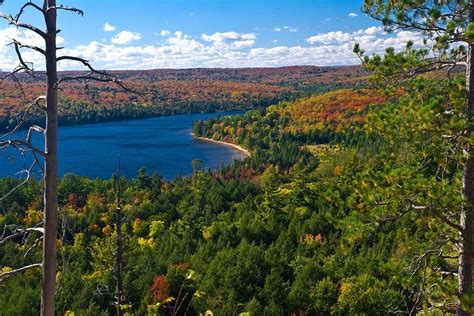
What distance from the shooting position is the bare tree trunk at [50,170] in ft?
15.0

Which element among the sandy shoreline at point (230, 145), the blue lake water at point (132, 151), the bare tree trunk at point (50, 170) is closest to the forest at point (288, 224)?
the bare tree trunk at point (50, 170)

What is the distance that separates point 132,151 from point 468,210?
95.5 m

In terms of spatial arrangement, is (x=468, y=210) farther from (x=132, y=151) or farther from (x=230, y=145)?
(x=230, y=145)

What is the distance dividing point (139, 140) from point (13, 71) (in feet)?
368

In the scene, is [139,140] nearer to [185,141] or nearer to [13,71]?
[185,141]

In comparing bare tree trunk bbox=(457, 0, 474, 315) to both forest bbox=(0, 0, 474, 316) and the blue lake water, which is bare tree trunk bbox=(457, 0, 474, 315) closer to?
forest bbox=(0, 0, 474, 316)

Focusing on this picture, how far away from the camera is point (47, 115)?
181 inches

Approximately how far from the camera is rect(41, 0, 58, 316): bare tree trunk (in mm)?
4559

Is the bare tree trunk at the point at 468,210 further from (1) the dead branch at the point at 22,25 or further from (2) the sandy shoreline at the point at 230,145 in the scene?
(2) the sandy shoreline at the point at 230,145

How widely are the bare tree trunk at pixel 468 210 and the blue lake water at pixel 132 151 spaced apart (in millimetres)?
63648

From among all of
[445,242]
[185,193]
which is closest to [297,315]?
[445,242]

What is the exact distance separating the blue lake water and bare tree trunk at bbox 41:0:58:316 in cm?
6366

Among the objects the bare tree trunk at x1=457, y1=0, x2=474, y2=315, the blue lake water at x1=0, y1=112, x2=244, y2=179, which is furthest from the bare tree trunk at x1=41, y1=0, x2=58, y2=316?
the blue lake water at x1=0, y1=112, x2=244, y2=179

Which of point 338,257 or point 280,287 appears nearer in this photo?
point 280,287
